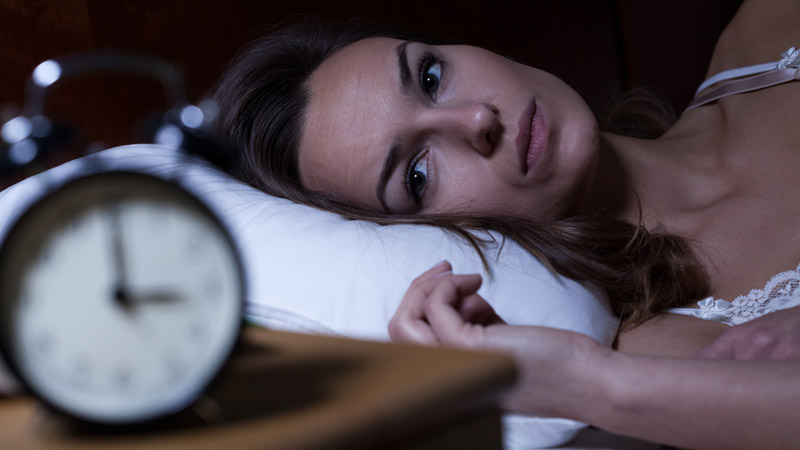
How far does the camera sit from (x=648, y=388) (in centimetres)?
66

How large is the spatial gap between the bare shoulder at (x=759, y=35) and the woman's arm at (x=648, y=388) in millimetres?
1114

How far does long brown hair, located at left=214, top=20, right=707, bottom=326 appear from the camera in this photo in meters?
1.09

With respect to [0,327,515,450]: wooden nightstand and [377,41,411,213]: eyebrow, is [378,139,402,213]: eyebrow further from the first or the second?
[0,327,515,450]: wooden nightstand

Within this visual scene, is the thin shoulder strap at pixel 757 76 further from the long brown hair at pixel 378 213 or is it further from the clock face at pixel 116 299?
the clock face at pixel 116 299

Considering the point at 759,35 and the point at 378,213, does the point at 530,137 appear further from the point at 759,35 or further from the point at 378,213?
the point at 759,35

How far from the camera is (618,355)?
27.1 inches

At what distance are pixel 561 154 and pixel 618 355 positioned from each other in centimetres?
57

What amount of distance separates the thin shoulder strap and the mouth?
66 centimetres

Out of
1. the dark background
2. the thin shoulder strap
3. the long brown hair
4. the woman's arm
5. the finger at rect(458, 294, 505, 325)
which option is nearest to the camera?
the woman's arm

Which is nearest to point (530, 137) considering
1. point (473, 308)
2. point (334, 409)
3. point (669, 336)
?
point (669, 336)

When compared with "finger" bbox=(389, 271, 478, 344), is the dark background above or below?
above

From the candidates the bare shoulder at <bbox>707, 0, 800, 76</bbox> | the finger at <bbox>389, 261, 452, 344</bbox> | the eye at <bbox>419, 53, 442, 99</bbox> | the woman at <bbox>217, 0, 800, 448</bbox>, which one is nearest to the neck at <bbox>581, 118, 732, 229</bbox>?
the woman at <bbox>217, 0, 800, 448</bbox>

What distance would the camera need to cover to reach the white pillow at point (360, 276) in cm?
89

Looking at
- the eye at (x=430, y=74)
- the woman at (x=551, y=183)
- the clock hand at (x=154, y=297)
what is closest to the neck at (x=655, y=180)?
the woman at (x=551, y=183)
